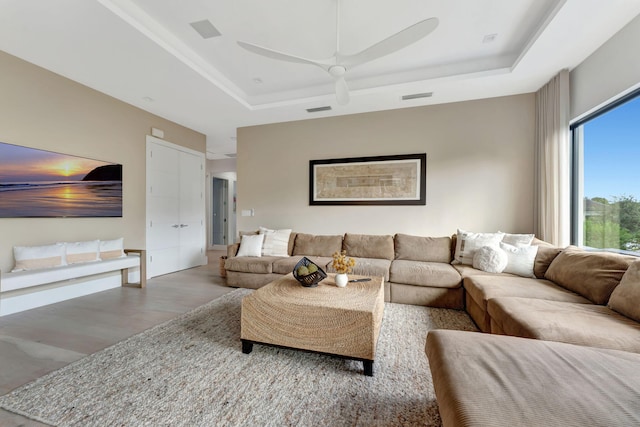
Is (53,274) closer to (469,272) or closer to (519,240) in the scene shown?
(469,272)

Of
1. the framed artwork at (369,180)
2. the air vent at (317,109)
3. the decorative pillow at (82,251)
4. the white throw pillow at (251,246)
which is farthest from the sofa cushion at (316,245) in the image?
the decorative pillow at (82,251)

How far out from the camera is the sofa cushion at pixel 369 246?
12.2ft

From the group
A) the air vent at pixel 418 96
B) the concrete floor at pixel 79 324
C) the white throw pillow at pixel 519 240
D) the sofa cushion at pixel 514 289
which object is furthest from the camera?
the air vent at pixel 418 96

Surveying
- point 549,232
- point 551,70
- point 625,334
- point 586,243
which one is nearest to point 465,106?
point 551,70

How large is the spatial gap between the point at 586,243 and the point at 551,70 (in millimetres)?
2096

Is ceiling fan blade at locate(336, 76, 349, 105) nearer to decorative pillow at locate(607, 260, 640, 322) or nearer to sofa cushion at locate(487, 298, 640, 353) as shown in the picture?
sofa cushion at locate(487, 298, 640, 353)

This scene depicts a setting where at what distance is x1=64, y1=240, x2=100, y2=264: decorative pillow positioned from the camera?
312 cm

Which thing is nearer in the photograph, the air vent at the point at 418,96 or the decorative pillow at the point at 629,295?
the decorative pillow at the point at 629,295

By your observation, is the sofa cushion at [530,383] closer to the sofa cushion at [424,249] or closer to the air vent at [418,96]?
the sofa cushion at [424,249]

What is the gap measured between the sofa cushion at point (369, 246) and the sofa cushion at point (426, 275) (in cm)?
46

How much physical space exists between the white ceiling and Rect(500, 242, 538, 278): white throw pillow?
82.3 inches

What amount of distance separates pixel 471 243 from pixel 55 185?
5.23 m

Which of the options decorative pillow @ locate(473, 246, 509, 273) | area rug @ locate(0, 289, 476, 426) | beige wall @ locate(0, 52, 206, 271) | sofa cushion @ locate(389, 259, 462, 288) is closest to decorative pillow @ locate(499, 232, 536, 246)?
decorative pillow @ locate(473, 246, 509, 273)

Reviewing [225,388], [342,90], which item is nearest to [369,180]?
[342,90]
